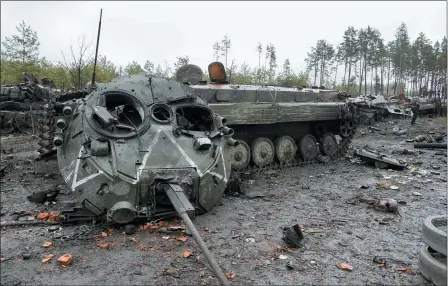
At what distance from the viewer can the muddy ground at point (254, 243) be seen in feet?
14.4

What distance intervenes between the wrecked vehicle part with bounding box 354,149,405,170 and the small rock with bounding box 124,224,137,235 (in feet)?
25.9

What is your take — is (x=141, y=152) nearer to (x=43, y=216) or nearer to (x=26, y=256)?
(x=43, y=216)

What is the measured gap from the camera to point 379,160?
11070mm

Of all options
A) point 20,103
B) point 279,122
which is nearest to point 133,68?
point 20,103

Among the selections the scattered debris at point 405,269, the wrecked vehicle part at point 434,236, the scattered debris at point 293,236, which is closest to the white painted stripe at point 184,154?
the scattered debris at point 293,236

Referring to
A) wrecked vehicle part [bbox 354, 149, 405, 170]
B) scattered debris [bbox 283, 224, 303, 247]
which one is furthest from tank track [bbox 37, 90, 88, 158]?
wrecked vehicle part [bbox 354, 149, 405, 170]

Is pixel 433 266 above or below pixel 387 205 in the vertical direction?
above

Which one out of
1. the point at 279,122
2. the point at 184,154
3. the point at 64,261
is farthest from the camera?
the point at 279,122

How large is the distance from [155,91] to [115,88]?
0.71 meters

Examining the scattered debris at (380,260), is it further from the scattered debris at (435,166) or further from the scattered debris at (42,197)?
the scattered debris at (435,166)

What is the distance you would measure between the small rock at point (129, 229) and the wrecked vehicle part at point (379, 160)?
25.9ft

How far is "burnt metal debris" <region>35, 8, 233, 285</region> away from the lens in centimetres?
554

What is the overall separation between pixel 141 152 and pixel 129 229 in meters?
1.17

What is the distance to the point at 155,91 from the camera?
286 inches
